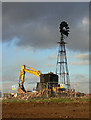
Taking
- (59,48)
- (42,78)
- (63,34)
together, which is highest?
(63,34)

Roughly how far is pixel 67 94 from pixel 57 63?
33.0 ft

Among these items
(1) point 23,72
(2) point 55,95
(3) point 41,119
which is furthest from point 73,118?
(1) point 23,72

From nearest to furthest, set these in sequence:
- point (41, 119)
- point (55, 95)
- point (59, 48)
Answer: point (41, 119), point (55, 95), point (59, 48)

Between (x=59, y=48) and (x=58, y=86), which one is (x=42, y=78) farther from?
(x=59, y=48)

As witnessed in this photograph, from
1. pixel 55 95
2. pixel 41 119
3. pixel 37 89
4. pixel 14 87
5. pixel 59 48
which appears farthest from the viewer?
pixel 59 48

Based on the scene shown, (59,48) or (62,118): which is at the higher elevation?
(59,48)

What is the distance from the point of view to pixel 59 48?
43.4 metres

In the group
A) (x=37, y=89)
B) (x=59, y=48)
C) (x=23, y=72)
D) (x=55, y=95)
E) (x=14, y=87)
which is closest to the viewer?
(x=14, y=87)

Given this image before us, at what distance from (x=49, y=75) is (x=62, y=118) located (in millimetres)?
26721

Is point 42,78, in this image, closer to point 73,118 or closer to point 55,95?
point 55,95

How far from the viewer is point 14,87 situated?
29.4m

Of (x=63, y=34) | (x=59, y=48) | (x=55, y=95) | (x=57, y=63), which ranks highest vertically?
(x=63, y=34)

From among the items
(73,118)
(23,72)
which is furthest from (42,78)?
(73,118)

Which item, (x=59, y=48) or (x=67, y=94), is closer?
(x=67, y=94)
